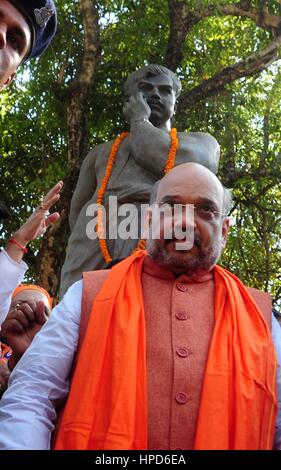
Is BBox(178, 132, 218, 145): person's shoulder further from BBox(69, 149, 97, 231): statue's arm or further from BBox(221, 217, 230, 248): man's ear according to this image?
BBox(221, 217, 230, 248): man's ear

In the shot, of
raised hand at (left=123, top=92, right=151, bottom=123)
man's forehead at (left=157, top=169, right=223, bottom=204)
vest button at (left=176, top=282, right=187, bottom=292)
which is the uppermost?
raised hand at (left=123, top=92, right=151, bottom=123)

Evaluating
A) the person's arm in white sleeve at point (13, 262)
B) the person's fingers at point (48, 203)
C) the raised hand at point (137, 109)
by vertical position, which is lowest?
the person's arm in white sleeve at point (13, 262)

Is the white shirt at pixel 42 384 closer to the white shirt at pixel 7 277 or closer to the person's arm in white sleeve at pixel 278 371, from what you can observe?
the person's arm in white sleeve at pixel 278 371

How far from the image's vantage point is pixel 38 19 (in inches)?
102

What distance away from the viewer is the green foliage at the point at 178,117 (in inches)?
366

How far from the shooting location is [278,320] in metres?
2.80

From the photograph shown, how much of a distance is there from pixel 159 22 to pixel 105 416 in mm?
7881

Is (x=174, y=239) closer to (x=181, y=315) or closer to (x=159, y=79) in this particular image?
(x=181, y=315)

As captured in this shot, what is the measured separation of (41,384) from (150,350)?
40 cm

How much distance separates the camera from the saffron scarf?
225 cm

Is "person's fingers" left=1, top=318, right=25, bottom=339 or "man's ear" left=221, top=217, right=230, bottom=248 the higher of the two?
"man's ear" left=221, top=217, right=230, bottom=248

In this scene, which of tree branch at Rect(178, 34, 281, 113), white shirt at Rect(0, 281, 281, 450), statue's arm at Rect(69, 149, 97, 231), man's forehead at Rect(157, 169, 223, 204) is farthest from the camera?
tree branch at Rect(178, 34, 281, 113)

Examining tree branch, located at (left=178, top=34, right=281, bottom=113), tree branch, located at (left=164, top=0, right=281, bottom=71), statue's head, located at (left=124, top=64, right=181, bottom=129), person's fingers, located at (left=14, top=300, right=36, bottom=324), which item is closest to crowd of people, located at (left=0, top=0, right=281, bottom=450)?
person's fingers, located at (left=14, top=300, right=36, bottom=324)

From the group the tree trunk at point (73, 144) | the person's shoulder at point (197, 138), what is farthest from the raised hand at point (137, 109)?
the tree trunk at point (73, 144)
